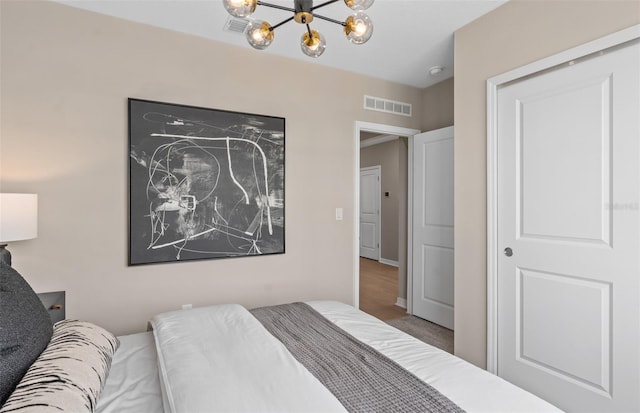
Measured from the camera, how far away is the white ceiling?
231 cm

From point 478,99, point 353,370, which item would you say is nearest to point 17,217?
point 353,370

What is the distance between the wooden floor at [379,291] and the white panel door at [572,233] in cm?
163

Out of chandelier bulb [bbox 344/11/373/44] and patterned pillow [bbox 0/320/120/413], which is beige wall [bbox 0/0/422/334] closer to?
patterned pillow [bbox 0/320/120/413]

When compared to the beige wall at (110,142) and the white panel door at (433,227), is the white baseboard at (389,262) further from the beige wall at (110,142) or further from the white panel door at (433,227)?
the beige wall at (110,142)

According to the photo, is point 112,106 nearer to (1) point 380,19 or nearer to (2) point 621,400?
(1) point 380,19

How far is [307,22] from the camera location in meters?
1.47

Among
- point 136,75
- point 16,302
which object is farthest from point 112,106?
point 16,302

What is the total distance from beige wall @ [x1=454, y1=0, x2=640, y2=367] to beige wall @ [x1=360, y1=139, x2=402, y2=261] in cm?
398

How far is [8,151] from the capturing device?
2160 millimetres

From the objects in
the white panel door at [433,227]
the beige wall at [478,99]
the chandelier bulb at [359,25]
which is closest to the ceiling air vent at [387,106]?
the white panel door at [433,227]

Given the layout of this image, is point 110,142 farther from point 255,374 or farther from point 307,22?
point 255,374

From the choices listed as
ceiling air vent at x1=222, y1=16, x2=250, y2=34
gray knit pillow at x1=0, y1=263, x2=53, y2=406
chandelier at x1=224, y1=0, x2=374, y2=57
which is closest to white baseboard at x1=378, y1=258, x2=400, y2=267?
ceiling air vent at x1=222, y1=16, x2=250, y2=34

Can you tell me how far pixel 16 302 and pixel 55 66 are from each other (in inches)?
75.4

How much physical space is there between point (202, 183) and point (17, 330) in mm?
1763
